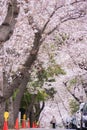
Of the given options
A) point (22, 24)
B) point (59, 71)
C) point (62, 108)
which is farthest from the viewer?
point (62, 108)

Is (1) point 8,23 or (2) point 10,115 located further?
(2) point 10,115

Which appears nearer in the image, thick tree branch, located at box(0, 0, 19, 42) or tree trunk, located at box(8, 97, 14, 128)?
thick tree branch, located at box(0, 0, 19, 42)

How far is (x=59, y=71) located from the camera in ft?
110

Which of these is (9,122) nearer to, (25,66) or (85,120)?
(85,120)

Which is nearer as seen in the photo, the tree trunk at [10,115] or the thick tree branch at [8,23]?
the thick tree branch at [8,23]

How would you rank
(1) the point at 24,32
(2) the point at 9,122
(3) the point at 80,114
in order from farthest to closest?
(2) the point at 9,122 < (3) the point at 80,114 < (1) the point at 24,32

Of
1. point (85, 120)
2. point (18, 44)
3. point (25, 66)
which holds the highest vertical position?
point (18, 44)

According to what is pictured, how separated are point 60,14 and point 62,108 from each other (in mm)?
44202

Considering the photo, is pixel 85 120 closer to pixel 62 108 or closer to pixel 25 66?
pixel 25 66

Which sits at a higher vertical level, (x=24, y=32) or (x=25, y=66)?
(x=24, y=32)

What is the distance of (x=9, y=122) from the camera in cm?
2734

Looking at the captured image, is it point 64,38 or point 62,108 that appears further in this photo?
point 62,108

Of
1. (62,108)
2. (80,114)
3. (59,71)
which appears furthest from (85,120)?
(62,108)

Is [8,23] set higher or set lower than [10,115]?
higher
